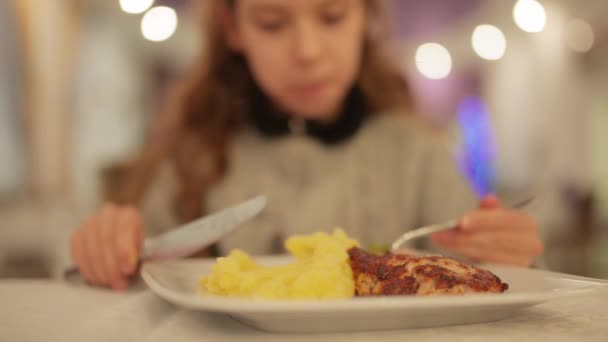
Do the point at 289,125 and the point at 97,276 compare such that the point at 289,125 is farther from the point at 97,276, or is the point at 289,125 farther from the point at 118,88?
the point at 118,88

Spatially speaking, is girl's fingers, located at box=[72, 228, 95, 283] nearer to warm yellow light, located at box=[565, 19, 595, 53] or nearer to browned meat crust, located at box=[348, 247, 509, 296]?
browned meat crust, located at box=[348, 247, 509, 296]

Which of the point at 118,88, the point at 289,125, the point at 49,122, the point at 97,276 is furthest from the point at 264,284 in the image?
the point at 118,88

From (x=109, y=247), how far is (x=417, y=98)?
230 cm

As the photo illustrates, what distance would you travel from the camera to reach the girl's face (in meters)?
1.07

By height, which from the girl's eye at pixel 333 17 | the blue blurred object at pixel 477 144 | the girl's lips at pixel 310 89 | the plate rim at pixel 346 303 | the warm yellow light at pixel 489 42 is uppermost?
the warm yellow light at pixel 489 42

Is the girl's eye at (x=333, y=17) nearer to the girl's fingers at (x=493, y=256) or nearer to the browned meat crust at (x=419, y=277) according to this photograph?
the girl's fingers at (x=493, y=256)

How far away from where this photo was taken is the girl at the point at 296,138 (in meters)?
1.13

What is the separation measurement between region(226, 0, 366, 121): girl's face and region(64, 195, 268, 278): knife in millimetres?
529

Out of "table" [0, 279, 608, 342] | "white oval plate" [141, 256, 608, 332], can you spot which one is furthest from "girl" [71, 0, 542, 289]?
"white oval plate" [141, 256, 608, 332]

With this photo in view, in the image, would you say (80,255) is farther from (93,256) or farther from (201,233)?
(201,233)

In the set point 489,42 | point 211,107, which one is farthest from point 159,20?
point 489,42

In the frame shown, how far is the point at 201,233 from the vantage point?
63 centimetres

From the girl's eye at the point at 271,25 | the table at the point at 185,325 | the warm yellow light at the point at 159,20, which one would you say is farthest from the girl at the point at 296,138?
the warm yellow light at the point at 159,20

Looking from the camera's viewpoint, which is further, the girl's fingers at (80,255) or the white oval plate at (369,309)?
the girl's fingers at (80,255)
